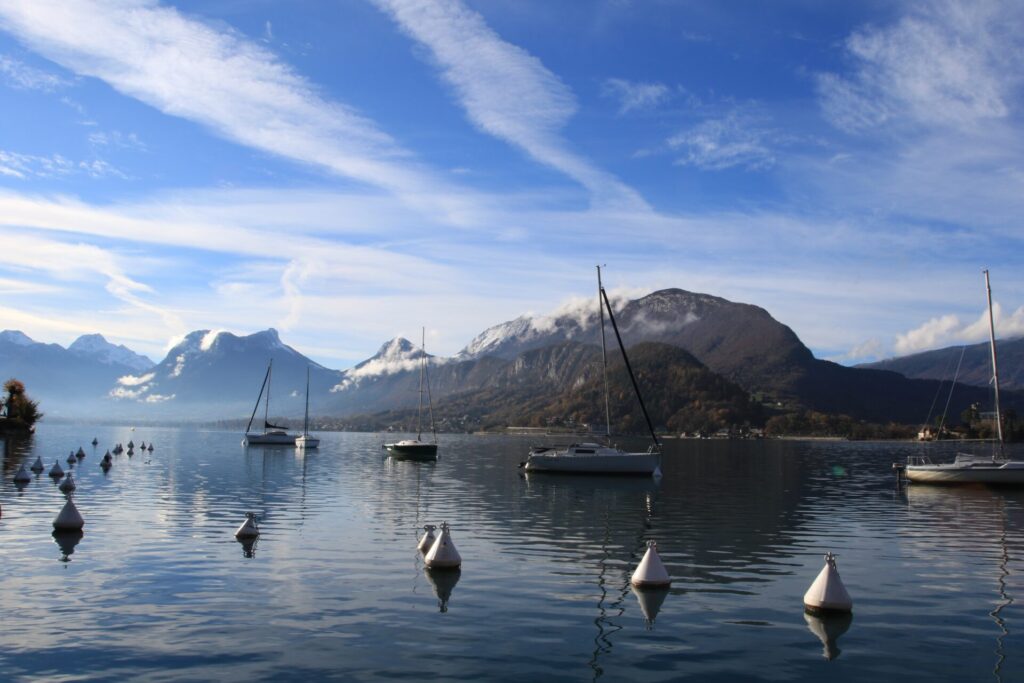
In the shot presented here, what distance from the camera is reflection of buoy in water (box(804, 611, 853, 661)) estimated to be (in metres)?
20.4

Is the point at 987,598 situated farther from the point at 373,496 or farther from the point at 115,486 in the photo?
the point at 115,486

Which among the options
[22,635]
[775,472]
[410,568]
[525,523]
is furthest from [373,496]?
[775,472]

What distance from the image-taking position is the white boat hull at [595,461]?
3337 inches

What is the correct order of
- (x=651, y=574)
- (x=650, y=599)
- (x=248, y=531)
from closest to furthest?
(x=650, y=599)
(x=651, y=574)
(x=248, y=531)

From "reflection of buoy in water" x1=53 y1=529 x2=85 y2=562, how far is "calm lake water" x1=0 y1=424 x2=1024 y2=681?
0.26m

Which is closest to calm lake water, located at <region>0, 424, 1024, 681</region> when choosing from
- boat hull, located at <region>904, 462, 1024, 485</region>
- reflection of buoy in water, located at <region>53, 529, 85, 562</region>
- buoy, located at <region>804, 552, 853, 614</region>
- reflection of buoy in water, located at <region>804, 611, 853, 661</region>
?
reflection of buoy in water, located at <region>804, 611, 853, 661</region>

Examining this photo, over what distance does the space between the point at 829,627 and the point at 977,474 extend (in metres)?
66.8

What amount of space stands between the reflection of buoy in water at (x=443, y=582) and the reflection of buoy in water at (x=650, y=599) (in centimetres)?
610

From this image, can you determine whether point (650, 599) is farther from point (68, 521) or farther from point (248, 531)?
point (68, 521)

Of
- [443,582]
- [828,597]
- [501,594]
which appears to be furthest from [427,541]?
[828,597]

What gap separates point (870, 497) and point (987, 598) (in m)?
44.3

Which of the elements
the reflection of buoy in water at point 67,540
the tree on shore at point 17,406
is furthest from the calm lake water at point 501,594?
the tree on shore at point 17,406

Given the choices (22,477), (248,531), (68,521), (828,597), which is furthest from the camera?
(22,477)

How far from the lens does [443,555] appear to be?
3055 centimetres
